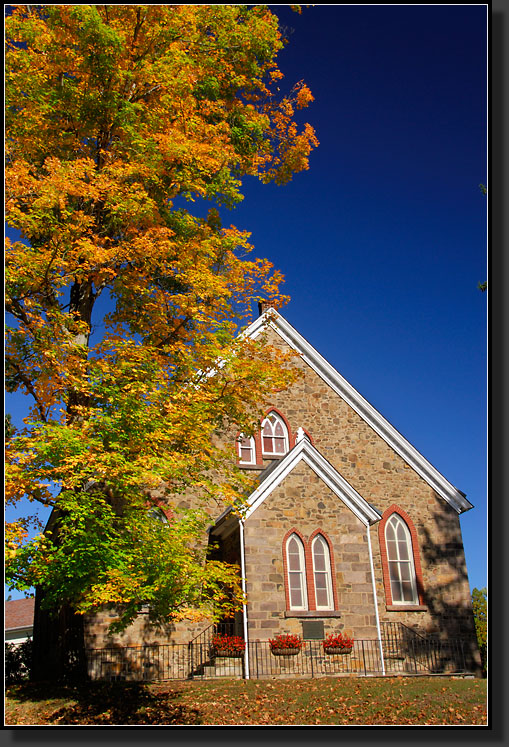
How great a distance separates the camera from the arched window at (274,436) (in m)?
19.5

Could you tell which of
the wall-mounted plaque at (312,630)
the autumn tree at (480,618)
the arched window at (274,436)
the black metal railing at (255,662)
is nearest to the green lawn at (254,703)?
the black metal railing at (255,662)

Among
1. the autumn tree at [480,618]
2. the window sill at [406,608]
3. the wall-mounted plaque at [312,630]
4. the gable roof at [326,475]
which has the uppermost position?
the gable roof at [326,475]

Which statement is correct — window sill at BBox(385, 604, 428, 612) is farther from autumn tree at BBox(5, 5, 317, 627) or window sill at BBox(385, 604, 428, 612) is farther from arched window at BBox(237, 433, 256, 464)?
autumn tree at BBox(5, 5, 317, 627)

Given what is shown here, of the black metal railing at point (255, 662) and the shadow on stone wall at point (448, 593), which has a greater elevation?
the shadow on stone wall at point (448, 593)

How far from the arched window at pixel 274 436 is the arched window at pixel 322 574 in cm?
367

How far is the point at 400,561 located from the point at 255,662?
6.03 metres

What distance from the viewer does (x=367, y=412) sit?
20.4 metres

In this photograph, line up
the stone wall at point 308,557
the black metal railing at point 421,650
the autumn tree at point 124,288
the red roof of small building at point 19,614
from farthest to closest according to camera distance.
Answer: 1. the red roof of small building at point 19,614
2. the black metal railing at point 421,650
3. the stone wall at point 308,557
4. the autumn tree at point 124,288

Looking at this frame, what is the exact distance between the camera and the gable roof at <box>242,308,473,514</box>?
19.8m

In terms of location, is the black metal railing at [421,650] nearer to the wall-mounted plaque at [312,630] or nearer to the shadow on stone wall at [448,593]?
the shadow on stone wall at [448,593]

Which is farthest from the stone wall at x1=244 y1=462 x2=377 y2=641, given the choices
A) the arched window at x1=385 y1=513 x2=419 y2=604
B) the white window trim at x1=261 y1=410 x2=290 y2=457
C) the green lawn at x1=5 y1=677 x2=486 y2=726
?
the white window trim at x1=261 y1=410 x2=290 y2=457

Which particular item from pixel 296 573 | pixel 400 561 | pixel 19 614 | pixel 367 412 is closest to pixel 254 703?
pixel 296 573

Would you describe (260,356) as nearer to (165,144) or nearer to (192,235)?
(192,235)

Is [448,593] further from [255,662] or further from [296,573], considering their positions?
[255,662]
